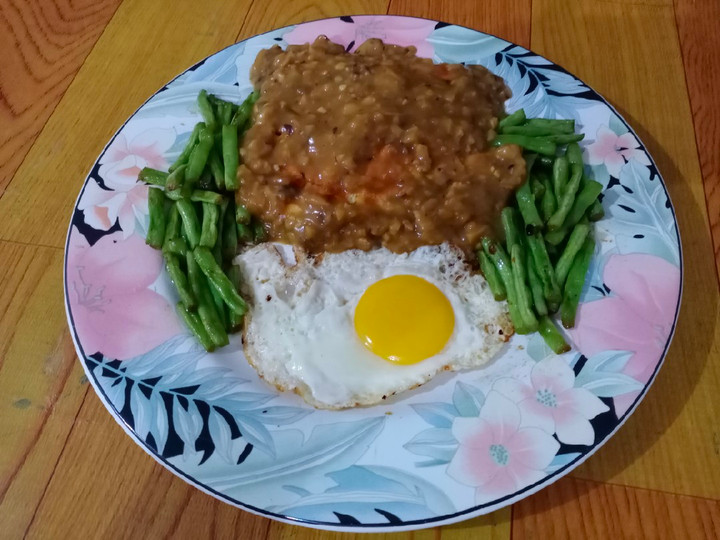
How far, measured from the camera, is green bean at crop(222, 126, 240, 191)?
2.87 meters

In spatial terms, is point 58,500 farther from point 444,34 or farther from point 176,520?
point 444,34

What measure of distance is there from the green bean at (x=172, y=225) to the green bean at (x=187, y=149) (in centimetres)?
24

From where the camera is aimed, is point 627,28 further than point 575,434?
Yes

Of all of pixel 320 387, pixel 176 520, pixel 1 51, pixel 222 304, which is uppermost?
pixel 1 51

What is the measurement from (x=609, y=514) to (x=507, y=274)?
106 centimetres

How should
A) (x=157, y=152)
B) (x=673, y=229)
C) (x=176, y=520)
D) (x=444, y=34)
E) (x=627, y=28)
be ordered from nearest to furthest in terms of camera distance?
(x=176, y=520), (x=673, y=229), (x=157, y=152), (x=444, y=34), (x=627, y=28)

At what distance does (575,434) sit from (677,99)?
249 centimetres

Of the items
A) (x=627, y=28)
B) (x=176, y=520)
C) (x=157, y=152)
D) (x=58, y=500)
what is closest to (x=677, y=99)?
(x=627, y=28)

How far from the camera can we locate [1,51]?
4.08 metres

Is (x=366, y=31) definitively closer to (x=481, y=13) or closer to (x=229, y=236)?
(x=481, y=13)

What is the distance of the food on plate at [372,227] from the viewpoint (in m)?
2.53

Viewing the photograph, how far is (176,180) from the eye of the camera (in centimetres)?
283

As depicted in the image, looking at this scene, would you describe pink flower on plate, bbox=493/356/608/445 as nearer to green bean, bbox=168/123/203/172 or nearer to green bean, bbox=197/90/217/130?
green bean, bbox=168/123/203/172

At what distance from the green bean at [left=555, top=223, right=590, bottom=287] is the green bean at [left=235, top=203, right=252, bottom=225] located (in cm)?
150
